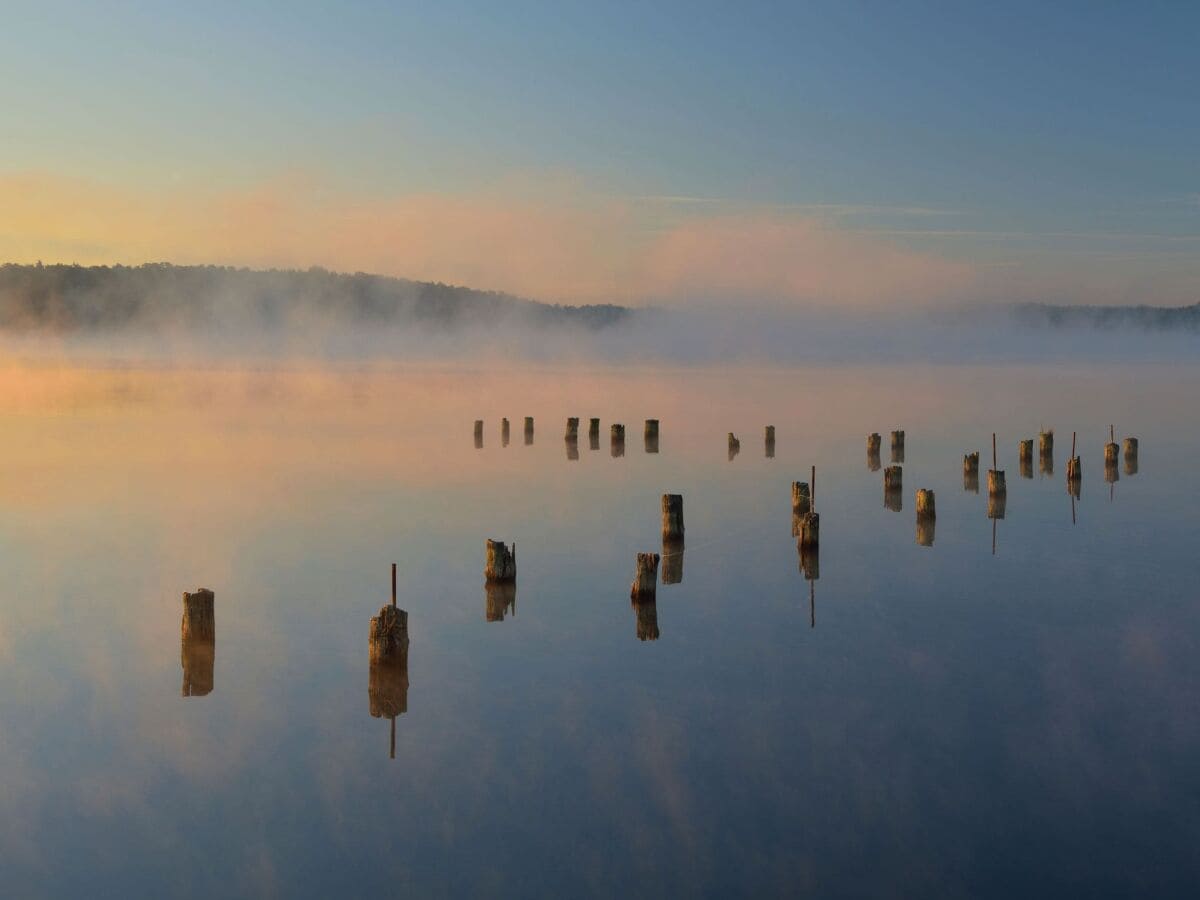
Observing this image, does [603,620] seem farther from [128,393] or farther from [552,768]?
[128,393]

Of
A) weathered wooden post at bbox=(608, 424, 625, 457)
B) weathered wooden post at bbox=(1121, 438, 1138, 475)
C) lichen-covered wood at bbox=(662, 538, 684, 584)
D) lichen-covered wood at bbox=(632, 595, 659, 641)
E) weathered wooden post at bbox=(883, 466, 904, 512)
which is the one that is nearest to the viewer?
lichen-covered wood at bbox=(632, 595, 659, 641)

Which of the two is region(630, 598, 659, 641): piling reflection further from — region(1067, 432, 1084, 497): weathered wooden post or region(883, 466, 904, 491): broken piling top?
region(1067, 432, 1084, 497): weathered wooden post

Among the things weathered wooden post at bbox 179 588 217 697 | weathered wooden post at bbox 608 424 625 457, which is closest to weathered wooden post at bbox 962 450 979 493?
weathered wooden post at bbox 608 424 625 457

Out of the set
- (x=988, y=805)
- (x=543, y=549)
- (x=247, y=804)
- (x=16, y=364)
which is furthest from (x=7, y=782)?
(x=16, y=364)

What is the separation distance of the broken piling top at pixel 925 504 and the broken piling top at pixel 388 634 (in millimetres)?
12550


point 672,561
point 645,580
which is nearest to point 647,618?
point 645,580

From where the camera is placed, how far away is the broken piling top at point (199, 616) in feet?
43.6

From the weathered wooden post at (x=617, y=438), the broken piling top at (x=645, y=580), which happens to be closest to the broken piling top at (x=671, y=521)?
the broken piling top at (x=645, y=580)

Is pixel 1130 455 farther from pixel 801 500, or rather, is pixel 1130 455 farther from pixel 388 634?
pixel 388 634

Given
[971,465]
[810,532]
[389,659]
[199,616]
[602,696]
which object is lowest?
[602,696]

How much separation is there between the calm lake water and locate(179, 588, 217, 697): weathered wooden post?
111 mm

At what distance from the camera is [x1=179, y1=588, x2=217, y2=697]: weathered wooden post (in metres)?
13.3

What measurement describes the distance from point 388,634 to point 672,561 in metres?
7.64

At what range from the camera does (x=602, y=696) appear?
521 inches
